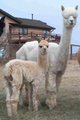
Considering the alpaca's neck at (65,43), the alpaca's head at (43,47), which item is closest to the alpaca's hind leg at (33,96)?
the alpaca's head at (43,47)

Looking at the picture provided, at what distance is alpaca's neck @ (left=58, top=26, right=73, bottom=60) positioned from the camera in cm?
382

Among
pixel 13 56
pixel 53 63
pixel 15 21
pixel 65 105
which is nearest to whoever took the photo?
pixel 53 63

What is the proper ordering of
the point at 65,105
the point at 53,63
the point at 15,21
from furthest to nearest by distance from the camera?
the point at 15,21 → the point at 65,105 → the point at 53,63

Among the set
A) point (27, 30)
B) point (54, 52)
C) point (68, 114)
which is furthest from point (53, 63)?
point (27, 30)

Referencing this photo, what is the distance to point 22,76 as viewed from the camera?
360cm

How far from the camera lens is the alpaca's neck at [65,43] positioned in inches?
151

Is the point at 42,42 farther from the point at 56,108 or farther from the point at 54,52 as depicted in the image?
the point at 56,108

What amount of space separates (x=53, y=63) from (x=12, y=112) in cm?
155

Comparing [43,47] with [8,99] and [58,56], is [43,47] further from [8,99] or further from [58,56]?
[8,99]

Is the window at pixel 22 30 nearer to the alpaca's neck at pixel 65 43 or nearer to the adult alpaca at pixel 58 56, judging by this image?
the adult alpaca at pixel 58 56

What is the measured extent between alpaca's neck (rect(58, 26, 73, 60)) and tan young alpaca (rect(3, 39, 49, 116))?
40 centimetres

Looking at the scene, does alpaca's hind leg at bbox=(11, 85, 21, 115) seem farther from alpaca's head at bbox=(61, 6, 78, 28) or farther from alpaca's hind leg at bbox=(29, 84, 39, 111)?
alpaca's head at bbox=(61, 6, 78, 28)

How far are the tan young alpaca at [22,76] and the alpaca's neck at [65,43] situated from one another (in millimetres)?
400

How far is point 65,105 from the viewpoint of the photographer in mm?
4512
